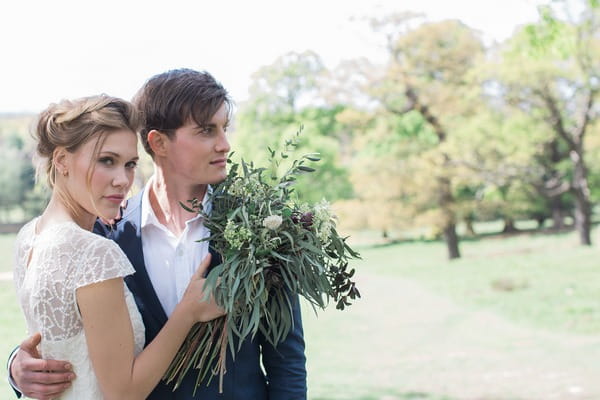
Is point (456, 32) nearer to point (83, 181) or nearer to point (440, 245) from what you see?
point (440, 245)

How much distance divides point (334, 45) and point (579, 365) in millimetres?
18467

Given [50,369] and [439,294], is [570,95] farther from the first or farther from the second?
[50,369]

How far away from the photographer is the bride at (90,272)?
158 cm

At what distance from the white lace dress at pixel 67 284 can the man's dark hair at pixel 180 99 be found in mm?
432

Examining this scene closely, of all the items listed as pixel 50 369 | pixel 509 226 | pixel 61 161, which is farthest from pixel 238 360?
pixel 509 226

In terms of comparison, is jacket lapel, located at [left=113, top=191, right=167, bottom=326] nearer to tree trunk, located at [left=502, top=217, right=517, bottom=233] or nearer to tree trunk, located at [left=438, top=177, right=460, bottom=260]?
tree trunk, located at [left=438, top=177, right=460, bottom=260]

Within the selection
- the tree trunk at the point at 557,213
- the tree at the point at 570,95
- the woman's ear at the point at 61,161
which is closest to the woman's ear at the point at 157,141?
the woman's ear at the point at 61,161

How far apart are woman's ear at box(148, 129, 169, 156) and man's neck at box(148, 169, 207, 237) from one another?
3.6 inches

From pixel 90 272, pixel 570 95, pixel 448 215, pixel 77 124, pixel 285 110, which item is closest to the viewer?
pixel 90 272

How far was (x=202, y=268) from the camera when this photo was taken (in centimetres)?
176

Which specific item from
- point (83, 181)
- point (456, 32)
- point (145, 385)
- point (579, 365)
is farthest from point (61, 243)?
point (456, 32)

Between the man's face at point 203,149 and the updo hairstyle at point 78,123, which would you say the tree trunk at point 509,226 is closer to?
the man's face at point 203,149

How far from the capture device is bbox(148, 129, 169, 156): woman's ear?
1.96 meters

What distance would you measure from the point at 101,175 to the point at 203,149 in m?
0.33
